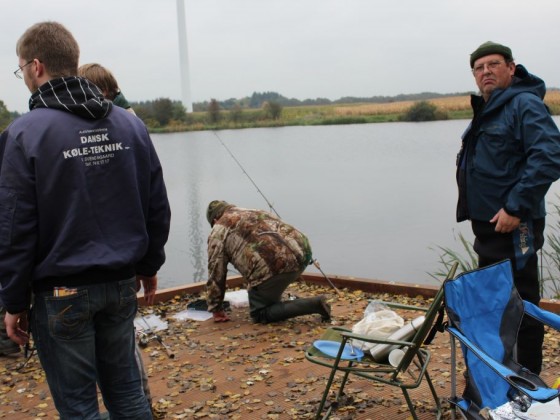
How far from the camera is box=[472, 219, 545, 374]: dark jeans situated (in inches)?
131

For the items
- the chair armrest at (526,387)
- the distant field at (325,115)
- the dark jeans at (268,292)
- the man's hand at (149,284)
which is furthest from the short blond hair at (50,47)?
the distant field at (325,115)

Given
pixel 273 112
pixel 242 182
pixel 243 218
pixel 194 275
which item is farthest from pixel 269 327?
pixel 273 112

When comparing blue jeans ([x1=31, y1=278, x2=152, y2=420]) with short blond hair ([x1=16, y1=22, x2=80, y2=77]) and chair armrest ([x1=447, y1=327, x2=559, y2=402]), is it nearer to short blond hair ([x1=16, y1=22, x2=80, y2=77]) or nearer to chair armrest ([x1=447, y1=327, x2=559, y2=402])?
short blond hair ([x1=16, y1=22, x2=80, y2=77])

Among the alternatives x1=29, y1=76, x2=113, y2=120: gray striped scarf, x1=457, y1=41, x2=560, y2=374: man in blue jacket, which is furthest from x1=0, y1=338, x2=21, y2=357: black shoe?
x1=457, y1=41, x2=560, y2=374: man in blue jacket

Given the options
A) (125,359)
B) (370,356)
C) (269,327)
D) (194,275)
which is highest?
(125,359)

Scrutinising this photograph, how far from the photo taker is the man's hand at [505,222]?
128 inches

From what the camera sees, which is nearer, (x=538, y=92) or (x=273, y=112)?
(x=538, y=92)

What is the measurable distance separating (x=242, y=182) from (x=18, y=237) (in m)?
13.0

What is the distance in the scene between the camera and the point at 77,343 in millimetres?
2236

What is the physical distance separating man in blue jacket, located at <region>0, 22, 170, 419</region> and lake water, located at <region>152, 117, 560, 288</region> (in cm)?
556

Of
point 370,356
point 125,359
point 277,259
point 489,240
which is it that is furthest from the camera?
point 277,259

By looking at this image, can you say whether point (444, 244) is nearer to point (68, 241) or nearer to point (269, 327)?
point (269, 327)

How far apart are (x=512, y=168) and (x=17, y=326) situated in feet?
8.27

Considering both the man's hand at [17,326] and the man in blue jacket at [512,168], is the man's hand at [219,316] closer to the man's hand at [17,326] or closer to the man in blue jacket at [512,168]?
the man in blue jacket at [512,168]
